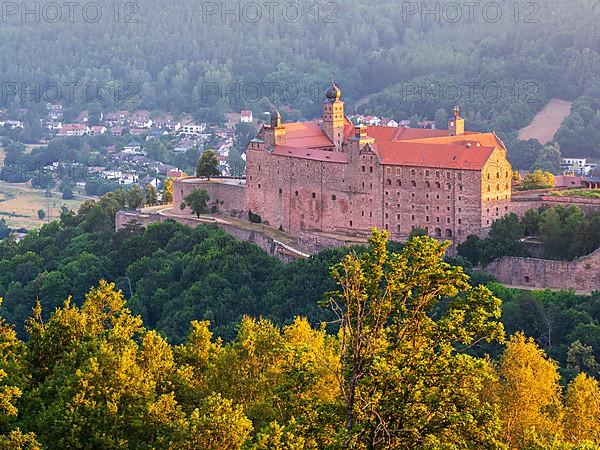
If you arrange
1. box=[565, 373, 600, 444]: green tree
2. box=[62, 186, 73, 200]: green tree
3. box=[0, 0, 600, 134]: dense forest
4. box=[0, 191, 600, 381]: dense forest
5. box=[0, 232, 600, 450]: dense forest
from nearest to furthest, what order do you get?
1. box=[0, 232, 600, 450]: dense forest
2. box=[565, 373, 600, 444]: green tree
3. box=[0, 191, 600, 381]: dense forest
4. box=[0, 0, 600, 134]: dense forest
5. box=[62, 186, 73, 200]: green tree

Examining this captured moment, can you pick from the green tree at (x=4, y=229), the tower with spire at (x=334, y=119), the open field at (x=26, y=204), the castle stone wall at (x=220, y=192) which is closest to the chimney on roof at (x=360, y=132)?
the tower with spire at (x=334, y=119)

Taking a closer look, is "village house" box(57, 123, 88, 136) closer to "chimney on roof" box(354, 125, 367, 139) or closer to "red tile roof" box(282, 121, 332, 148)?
"red tile roof" box(282, 121, 332, 148)

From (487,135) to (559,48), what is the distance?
68085 mm

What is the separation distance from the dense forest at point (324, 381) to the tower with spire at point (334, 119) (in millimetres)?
30528

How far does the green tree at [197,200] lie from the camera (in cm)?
7262

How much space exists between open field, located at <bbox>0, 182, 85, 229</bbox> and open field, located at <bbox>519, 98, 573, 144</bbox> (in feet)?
128

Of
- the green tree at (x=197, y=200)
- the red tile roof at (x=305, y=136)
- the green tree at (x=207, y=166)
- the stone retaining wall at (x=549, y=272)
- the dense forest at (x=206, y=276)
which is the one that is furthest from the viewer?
the green tree at (x=207, y=166)

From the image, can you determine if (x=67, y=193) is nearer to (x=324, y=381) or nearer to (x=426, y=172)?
(x=426, y=172)

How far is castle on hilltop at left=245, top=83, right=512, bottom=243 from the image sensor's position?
59.0 meters

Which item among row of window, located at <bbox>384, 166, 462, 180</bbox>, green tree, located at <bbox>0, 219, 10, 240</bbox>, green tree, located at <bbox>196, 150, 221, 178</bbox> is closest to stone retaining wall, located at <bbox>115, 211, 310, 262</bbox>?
green tree, located at <bbox>196, 150, 221, 178</bbox>

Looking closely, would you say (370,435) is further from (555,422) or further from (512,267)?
(512,267)

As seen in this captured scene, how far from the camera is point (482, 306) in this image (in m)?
25.1

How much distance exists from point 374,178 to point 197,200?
13721 mm

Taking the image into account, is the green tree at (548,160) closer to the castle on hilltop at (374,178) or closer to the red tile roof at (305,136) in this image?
the castle on hilltop at (374,178)
